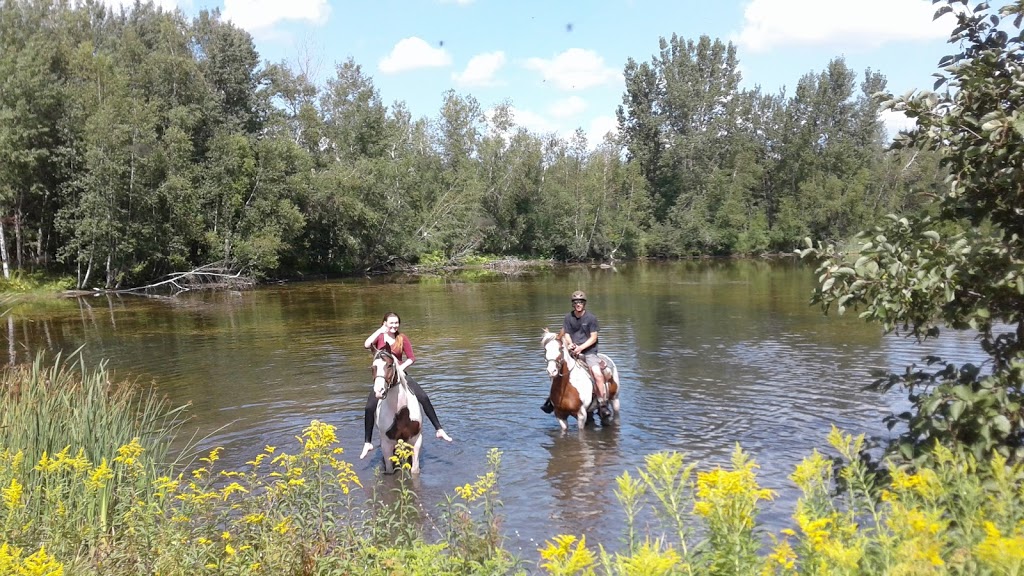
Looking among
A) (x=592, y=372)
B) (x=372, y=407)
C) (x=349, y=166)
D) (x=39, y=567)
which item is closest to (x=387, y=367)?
(x=372, y=407)

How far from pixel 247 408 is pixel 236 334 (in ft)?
36.3

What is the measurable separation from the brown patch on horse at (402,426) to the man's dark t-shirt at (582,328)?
370 cm

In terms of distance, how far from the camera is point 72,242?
3934 cm

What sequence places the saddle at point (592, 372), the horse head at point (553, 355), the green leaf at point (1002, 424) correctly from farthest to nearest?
the saddle at point (592, 372) → the horse head at point (553, 355) → the green leaf at point (1002, 424)

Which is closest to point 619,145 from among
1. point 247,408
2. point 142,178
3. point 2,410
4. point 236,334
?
point 142,178

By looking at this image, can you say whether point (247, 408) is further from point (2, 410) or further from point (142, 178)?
point (142, 178)

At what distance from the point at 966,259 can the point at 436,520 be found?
19.3ft

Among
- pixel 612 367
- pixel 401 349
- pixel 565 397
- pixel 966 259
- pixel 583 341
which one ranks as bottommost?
pixel 565 397

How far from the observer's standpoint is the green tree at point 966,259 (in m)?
4.69

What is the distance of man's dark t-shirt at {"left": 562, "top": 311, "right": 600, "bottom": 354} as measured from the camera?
493 inches

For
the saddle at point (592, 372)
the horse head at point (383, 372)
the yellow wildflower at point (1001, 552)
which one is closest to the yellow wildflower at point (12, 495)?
the horse head at point (383, 372)

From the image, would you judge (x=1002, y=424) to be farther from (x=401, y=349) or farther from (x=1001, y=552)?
(x=401, y=349)

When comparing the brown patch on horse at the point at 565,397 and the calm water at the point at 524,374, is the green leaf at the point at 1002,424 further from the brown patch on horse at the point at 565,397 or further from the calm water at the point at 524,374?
the brown patch on horse at the point at 565,397

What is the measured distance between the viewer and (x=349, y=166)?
181ft
